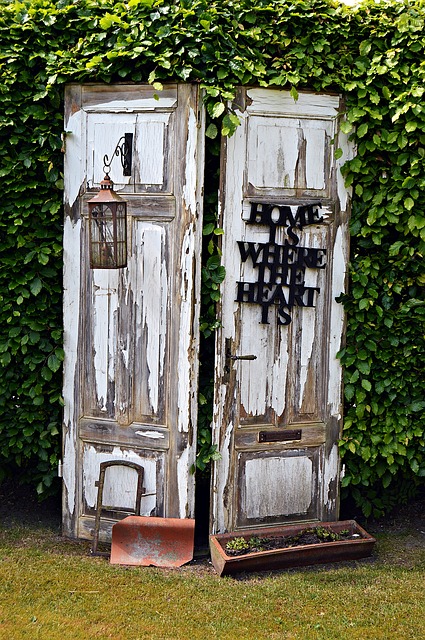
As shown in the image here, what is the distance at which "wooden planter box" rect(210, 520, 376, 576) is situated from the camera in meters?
4.44

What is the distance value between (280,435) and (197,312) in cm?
94

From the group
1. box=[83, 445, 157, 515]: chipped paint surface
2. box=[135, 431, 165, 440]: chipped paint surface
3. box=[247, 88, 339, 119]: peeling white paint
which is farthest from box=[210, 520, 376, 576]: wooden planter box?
box=[247, 88, 339, 119]: peeling white paint

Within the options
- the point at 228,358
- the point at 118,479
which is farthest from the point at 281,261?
the point at 118,479

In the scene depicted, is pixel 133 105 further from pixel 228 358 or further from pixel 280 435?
pixel 280 435

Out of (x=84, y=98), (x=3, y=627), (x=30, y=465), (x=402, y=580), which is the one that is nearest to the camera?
(x=3, y=627)

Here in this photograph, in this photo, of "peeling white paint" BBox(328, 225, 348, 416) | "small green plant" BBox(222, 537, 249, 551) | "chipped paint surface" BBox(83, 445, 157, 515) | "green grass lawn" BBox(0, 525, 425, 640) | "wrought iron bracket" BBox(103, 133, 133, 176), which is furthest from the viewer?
"peeling white paint" BBox(328, 225, 348, 416)

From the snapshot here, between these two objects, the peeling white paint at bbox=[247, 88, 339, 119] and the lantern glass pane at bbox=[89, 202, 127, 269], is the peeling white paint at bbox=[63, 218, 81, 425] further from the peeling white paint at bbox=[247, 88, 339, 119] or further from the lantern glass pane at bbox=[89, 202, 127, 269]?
the peeling white paint at bbox=[247, 88, 339, 119]

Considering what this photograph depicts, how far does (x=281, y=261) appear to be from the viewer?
4781mm

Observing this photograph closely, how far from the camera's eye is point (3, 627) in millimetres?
3791

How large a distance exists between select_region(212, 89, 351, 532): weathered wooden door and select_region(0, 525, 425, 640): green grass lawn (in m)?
0.54

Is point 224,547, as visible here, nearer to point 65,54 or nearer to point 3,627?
point 3,627

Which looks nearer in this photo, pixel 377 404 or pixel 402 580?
pixel 402 580

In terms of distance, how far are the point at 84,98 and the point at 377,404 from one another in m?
2.62

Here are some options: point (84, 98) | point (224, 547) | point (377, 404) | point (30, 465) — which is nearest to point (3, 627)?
point (224, 547)
